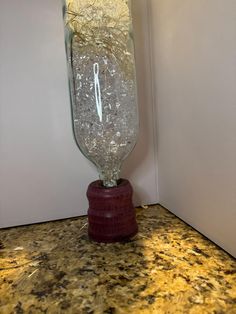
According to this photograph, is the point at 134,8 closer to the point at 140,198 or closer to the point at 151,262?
the point at 140,198

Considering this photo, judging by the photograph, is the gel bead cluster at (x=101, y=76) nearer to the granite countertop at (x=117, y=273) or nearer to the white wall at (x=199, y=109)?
the white wall at (x=199, y=109)

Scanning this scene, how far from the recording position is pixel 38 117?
84 cm

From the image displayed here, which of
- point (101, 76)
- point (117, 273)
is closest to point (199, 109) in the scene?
point (101, 76)

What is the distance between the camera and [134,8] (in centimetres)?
88

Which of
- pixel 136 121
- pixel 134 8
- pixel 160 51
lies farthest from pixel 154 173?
pixel 134 8

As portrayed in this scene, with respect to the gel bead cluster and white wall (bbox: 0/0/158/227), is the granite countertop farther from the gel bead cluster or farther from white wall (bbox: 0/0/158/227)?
the gel bead cluster

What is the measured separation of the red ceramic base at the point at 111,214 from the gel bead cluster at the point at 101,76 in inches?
3.2

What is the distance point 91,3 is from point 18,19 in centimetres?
24

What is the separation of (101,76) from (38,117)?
249 mm

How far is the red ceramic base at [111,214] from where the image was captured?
71cm

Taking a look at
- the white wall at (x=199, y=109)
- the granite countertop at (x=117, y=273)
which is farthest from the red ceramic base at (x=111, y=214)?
the white wall at (x=199, y=109)

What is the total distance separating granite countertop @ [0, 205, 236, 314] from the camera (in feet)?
1.58

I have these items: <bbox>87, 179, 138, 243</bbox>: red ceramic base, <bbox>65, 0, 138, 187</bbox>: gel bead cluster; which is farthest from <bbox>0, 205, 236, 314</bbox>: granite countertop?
<bbox>65, 0, 138, 187</bbox>: gel bead cluster

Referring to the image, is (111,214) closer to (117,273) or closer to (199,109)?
(117,273)
